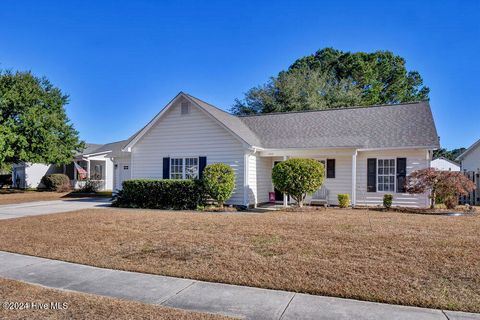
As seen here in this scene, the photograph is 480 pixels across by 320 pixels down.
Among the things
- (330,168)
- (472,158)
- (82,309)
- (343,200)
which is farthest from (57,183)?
(472,158)

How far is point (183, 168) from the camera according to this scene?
16.7 meters

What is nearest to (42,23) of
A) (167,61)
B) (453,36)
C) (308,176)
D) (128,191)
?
(167,61)

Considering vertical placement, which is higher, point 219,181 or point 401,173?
point 401,173

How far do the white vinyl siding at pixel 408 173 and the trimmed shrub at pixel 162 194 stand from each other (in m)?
7.53

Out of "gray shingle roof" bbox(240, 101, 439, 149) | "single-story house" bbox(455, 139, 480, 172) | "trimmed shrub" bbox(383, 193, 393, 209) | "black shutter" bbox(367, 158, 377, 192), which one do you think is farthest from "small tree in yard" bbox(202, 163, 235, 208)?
"single-story house" bbox(455, 139, 480, 172)

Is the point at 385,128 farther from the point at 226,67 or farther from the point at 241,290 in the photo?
the point at 241,290

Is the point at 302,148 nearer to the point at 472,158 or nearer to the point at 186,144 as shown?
the point at 186,144

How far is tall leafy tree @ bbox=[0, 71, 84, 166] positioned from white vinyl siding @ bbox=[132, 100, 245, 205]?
13.0 m

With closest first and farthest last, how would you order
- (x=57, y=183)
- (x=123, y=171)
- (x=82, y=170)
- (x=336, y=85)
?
(x=123, y=171)
(x=57, y=183)
(x=82, y=170)
(x=336, y=85)

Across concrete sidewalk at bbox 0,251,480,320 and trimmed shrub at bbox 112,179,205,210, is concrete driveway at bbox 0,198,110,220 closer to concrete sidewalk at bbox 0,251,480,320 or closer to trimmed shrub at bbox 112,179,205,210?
trimmed shrub at bbox 112,179,205,210

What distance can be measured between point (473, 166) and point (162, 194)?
21567 mm

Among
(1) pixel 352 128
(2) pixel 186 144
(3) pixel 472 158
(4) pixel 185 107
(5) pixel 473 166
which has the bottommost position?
(5) pixel 473 166

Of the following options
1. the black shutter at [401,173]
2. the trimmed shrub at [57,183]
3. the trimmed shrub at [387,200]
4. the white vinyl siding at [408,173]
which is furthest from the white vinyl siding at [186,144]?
the trimmed shrub at [57,183]

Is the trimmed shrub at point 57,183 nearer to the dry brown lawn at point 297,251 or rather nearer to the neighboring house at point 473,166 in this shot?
the dry brown lawn at point 297,251
